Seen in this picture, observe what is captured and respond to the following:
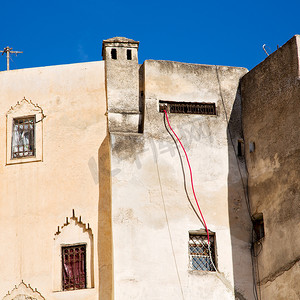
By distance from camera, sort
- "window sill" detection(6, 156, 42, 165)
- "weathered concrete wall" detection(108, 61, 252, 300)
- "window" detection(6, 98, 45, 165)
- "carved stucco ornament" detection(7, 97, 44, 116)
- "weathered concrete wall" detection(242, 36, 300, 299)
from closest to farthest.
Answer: "weathered concrete wall" detection(242, 36, 300, 299), "weathered concrete wall" detection(108, 61, 252, 300), "window sill" detection(6, 156, 42, 165), "window" detection(6, 98, 45, 165), "carved stucco ornament" detection(7, 97, 44, 116)

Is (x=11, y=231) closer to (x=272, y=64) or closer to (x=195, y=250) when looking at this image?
(x=195, y=250)

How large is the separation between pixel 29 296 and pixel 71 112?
4569mm

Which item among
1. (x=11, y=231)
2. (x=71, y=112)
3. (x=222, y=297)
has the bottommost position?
(x=222, y=297)

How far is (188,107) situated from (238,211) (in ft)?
9.43

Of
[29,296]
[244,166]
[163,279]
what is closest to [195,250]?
[163,279]

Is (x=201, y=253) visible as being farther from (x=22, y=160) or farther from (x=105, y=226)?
(x=22, y=160)

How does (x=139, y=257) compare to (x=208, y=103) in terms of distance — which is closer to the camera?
(x=139, y=257)

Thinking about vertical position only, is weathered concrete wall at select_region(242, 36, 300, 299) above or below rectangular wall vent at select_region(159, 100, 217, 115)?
below

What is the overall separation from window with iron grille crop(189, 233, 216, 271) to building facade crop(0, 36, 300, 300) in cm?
3

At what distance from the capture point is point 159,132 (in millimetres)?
20891

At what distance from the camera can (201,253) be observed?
20.0 meters

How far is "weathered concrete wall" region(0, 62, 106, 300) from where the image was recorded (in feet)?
66.2

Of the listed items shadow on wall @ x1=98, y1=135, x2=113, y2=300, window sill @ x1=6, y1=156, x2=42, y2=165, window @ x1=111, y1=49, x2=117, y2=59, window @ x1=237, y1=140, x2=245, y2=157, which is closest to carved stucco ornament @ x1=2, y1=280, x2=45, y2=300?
shadow on wall @ x1=98, y1=135, x2=113, y2=300

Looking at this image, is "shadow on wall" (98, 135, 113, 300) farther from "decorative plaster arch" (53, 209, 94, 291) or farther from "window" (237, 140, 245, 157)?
"window" (237, 140, 245, 157)
